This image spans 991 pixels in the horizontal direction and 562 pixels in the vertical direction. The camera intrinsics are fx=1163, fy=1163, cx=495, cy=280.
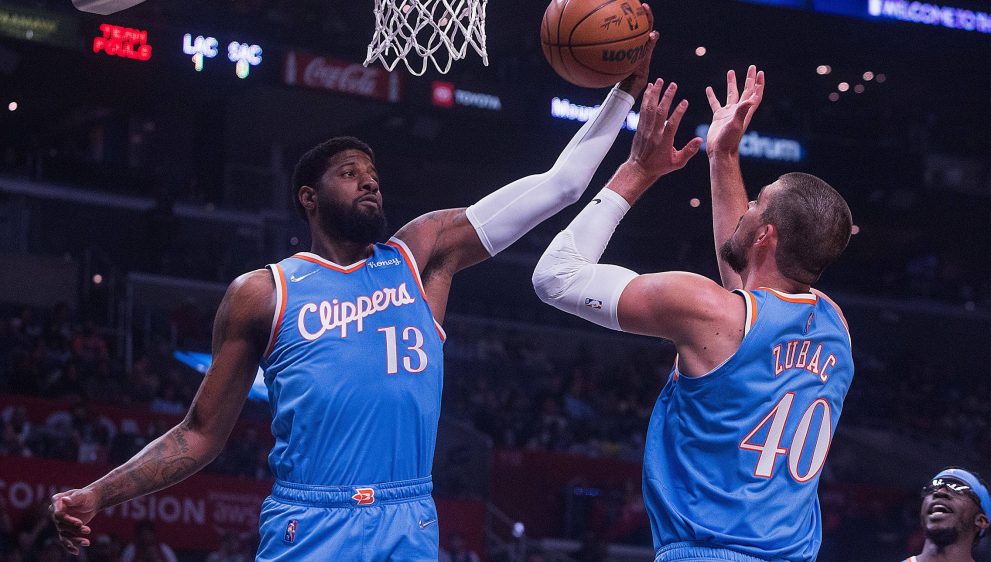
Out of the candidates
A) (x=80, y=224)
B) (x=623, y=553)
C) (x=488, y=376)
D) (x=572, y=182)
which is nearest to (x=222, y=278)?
(x=80, y=224)

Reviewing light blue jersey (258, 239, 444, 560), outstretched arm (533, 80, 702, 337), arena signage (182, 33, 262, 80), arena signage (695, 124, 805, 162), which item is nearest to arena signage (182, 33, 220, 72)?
arena signage (182, 33, 262, 80)

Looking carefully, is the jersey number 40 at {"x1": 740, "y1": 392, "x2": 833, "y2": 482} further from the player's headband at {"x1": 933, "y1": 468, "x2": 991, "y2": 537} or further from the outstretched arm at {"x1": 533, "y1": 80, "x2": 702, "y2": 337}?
the player's headband at {"x1": 933, "y1": 468, "x2": 991, "y2": 537}

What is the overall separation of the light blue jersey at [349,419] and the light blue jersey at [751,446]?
0.75 metres

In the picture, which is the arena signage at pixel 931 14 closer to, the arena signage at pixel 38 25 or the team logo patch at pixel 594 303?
the arena signage at pixel 38 25

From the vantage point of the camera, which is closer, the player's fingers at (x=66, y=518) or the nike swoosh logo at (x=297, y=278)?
the player's fingers at (x=66, y=518)

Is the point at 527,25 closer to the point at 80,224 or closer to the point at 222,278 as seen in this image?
the point at 222,278

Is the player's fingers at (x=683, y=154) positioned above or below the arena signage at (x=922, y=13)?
below

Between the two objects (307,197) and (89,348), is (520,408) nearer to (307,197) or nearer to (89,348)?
(89,348)

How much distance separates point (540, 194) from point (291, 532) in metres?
1.33

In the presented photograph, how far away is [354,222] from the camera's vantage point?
3.69 m

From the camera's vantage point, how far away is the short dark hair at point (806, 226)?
3.15m

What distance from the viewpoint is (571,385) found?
668 inches

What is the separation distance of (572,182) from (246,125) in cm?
1684

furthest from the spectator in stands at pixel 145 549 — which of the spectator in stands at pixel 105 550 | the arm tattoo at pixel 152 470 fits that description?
the arm tattoo at pixel 152 470
